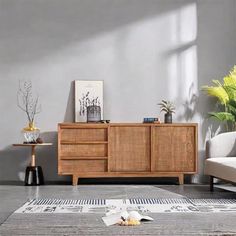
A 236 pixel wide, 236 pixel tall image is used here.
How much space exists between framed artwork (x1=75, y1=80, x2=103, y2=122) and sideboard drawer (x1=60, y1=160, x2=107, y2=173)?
2.35 feet

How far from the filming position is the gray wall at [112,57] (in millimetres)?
6965

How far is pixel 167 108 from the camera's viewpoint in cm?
675

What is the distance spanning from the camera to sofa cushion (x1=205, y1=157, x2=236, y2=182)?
502 cm

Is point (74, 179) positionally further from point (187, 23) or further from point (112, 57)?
point (187, 23)

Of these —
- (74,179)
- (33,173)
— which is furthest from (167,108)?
(33,173)

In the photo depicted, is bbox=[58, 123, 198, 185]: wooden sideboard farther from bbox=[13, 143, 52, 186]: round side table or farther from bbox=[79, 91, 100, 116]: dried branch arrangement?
bbox=[79, 91, 100, 116]: dried branch arrangement

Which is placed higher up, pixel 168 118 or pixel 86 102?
pixel 86 102

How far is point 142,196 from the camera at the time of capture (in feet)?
17.6

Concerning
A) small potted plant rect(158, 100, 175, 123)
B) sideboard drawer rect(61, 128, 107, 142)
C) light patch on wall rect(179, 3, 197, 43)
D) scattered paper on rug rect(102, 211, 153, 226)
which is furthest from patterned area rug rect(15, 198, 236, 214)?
light patch on wall rect(179, 3, 197, 43)

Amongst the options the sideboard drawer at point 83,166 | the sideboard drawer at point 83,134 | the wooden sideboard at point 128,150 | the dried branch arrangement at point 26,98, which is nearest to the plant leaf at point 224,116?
the wooden sideboard at point 128,150

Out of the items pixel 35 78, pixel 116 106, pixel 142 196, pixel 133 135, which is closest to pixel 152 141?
pixel 133 135

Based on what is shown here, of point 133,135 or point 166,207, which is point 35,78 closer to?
point 133,135

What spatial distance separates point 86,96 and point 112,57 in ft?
2.17

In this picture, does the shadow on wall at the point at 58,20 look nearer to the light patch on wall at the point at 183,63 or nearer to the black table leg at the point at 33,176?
the light patch on wall at the point at 183,63
